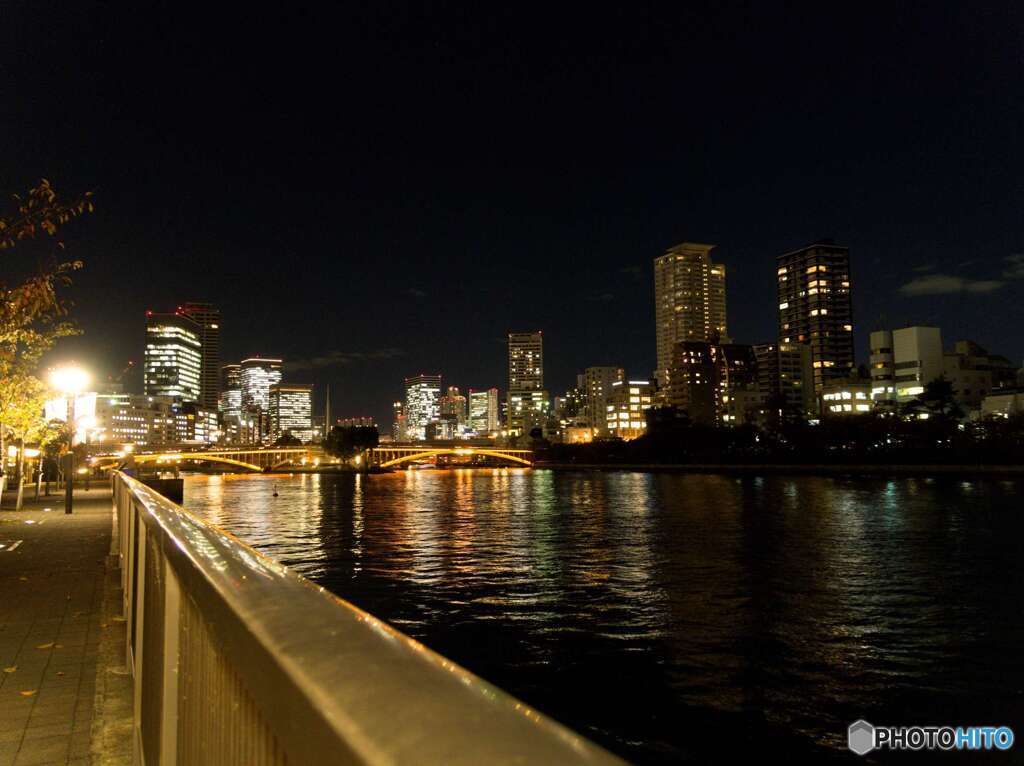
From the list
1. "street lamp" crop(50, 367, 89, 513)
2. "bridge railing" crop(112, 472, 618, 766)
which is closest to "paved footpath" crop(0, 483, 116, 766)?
"bridge railing" crop(112, 472, 618, 766)

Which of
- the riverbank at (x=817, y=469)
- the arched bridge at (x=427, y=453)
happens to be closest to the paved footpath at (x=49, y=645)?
the riverbank at (x=817, y=469)

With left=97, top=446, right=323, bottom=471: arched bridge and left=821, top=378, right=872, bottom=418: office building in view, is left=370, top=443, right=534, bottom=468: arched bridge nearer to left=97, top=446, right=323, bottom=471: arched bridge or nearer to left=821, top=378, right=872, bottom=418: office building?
left=97, top=446, right=323, bottom=471: arched bridge

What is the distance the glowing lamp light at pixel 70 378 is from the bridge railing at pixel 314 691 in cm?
2907

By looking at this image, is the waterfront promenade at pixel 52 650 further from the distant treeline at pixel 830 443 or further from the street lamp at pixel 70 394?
the distant treeline at pixel 830 443

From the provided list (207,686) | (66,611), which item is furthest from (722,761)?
(207,686)

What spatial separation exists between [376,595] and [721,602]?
1082 centimetres

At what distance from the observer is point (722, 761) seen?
Answer: 12469 millimetres

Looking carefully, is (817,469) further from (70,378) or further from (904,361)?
(70,378)

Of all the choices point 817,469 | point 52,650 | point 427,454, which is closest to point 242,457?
point 427,454

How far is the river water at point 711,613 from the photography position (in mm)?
14367

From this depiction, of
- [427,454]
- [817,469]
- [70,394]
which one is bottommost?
[817,469]

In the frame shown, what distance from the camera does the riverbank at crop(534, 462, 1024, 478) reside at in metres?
92.9

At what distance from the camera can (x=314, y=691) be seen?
42.4 inches

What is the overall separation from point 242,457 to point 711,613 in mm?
152406
